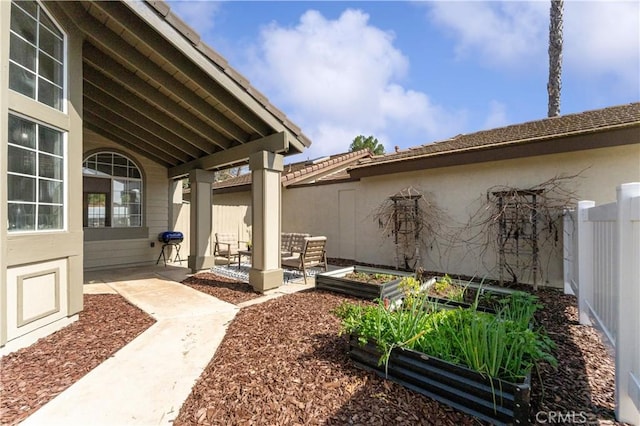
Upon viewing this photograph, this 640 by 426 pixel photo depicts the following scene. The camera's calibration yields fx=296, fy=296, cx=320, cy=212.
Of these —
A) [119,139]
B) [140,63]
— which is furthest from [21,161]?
[119,139]

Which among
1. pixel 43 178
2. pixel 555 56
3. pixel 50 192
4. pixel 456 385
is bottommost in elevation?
pixel 456 385

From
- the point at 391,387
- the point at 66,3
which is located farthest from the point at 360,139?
the point at 391,387

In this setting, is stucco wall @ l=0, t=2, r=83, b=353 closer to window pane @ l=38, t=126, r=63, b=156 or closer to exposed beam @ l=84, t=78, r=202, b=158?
window pane @ l=38, t=126, r=63, b=156

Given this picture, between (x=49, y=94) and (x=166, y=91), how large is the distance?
192 centimetres

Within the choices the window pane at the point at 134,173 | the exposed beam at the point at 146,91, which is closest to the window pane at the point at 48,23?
the exposed beam at the point at 146,91

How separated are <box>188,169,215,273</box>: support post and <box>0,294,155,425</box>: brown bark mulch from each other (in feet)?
10.1

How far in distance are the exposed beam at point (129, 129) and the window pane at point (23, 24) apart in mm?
3135

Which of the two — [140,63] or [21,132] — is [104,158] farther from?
[21,132]

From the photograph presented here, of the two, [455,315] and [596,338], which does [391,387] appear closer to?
[455,315]

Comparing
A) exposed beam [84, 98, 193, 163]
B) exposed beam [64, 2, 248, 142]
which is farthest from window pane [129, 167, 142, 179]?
exposed beam [64, 2, 248, 142]

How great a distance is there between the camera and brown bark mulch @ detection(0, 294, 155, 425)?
2471 millimetres

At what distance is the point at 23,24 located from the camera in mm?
3434

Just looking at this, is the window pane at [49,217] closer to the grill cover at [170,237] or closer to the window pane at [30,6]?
the window pane at [30,6]

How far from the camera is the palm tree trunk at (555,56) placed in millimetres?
9719
